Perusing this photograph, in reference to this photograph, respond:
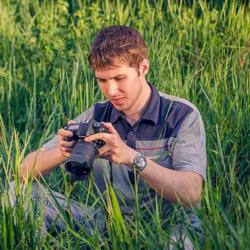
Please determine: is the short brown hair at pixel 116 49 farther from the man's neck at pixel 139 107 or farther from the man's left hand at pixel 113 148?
the man's left hand at pixel 113 148

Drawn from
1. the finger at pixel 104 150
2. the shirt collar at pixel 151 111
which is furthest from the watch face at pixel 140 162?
the shirt collar at pixel 151 111

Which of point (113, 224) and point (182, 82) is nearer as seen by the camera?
point (113, 224)

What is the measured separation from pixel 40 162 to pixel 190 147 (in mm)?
566

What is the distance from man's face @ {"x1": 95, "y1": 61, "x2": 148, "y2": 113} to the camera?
362 centimetres

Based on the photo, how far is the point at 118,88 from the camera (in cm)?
363

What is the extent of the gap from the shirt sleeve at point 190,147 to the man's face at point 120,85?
22cm

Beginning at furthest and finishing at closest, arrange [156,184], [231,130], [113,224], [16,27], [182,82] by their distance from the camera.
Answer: [16,27] < [182,82] < [231,130] < [156,184] < [113,224]

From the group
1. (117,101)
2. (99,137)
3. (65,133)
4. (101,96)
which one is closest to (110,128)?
(99,137)

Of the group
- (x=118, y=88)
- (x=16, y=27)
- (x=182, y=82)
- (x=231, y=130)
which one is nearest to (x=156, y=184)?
(x=118, y=88)

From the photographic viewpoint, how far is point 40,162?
3.71 metres

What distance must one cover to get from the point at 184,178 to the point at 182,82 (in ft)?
5.55

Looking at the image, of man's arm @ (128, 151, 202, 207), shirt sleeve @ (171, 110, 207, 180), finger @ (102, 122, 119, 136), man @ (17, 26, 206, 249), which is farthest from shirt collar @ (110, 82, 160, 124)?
finger @ (102, 122, 119, 136)

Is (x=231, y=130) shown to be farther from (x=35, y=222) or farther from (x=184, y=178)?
(x=35, y=222)

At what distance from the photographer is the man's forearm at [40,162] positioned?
3617 mm
